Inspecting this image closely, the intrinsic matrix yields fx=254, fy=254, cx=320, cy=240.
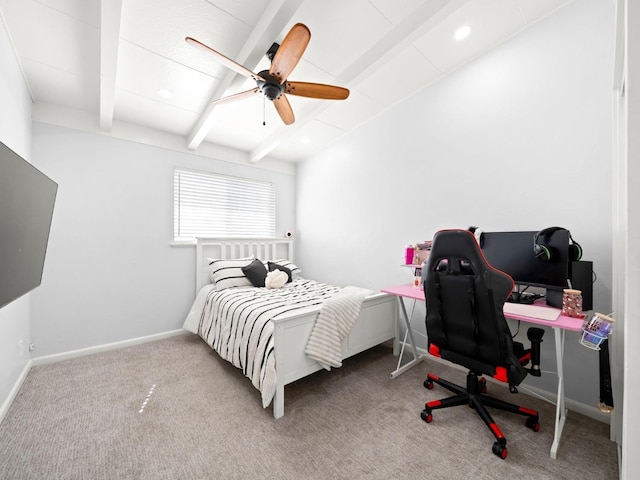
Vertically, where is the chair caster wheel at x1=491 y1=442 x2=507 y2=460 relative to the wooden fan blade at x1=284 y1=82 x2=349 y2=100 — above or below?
below

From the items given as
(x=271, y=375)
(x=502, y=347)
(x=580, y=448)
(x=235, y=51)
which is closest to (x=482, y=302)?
(x=502, y=347)

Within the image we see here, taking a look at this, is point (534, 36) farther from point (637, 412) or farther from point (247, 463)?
point (247, 463)

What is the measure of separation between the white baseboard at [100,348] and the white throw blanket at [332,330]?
226 centimetres

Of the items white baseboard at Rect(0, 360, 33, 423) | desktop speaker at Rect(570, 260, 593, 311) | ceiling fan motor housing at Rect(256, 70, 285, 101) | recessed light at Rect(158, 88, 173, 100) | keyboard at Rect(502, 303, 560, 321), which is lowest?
white baseboard at Rect(0, 360, 33, 423)

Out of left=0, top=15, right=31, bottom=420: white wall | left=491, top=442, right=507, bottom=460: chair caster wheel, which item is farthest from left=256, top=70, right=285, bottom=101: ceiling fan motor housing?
left=491, top=442, right=507, bottom=460: chair caster wheel

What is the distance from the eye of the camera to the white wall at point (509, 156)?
1.72 metres

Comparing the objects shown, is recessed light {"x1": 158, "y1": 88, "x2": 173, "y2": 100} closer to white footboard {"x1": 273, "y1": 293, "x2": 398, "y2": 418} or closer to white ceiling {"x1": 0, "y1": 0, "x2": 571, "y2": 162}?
white ceiling {"x1": 0, "y1": 0, "x2": 571, "y2": 162}

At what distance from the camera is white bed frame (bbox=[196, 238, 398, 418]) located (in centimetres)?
179

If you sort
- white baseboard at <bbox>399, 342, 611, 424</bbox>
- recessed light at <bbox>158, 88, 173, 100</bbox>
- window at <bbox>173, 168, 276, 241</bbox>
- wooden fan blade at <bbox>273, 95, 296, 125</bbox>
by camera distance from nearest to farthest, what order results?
white baseboard at <bbox>399, 342, 611, 424</bbox>, wooden fan blade at <bbox>273, 95, 296, 125</bbox>, recessed light at <bbox>158, 88, 173, 100</bbox>, window at <bbox>173, 168, 276, 241</bbox>

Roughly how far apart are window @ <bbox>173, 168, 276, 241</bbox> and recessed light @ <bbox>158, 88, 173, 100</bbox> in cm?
102

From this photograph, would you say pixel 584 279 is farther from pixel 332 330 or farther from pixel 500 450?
pixel 332 330

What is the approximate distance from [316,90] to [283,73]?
1.01 feet

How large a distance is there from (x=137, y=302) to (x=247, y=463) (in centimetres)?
245

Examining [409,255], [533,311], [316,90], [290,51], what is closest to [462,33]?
[316,90]
